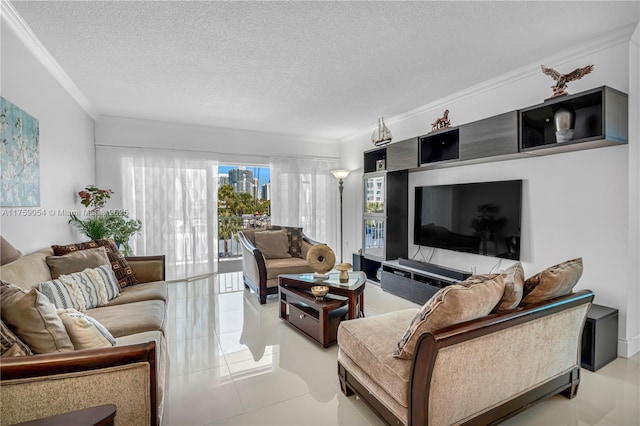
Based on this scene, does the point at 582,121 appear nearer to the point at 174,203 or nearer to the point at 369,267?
the point at 369,267

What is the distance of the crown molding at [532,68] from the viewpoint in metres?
2.41

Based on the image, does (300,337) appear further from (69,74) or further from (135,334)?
(69,74)

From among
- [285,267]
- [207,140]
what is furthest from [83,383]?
[207,140]

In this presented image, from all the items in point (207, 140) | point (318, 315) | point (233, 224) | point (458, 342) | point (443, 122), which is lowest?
point (318, 315)

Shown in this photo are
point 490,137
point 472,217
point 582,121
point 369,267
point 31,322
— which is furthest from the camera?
point 369,267

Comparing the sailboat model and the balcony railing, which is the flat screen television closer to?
the sailboat model

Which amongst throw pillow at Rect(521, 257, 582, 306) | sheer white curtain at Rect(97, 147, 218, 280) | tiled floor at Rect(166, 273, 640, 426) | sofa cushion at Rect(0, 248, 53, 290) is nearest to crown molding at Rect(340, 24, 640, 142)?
throw pillow at Rect(521, 257, 582, 306)

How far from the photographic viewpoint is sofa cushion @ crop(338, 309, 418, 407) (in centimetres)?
151

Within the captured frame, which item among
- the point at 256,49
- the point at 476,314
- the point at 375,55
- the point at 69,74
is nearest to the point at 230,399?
the point at 476,314

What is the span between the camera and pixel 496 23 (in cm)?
227

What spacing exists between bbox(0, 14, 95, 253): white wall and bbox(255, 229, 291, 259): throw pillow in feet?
7.15

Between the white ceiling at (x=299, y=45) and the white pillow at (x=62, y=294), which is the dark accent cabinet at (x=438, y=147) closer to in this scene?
the white ceiling at (x=299, y=45)

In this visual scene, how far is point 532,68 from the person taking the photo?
2967 millimetres

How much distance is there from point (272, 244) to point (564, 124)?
138 inches
